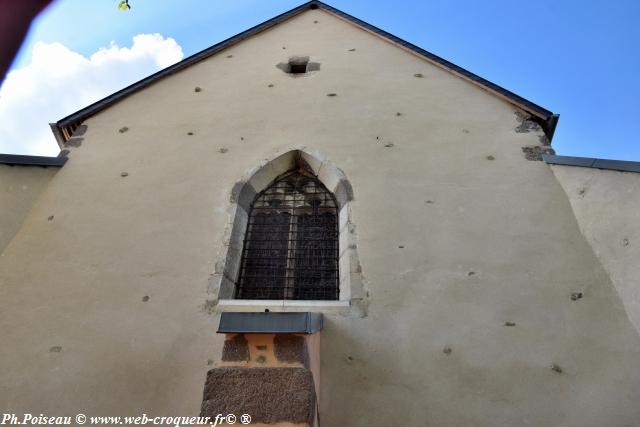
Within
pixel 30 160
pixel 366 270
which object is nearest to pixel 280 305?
pixel 366 270

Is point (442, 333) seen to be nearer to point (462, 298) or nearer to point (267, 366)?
point (462, 298)

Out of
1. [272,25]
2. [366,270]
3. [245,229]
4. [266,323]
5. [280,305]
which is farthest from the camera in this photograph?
[272,25]

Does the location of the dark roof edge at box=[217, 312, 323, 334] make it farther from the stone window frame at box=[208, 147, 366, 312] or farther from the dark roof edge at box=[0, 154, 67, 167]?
the dark roof edge at box=[0, 154, 67, 167]

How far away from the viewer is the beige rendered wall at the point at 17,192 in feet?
13.0

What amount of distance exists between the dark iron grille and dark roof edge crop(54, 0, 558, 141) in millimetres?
2198

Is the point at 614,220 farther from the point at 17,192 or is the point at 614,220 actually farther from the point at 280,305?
the point at 17,192

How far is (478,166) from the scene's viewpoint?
165 inches

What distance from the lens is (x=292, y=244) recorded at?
3.97 metres

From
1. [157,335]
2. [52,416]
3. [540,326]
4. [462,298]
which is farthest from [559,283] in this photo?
[52,416]

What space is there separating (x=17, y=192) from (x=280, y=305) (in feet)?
8.86

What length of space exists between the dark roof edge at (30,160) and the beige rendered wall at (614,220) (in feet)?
15.1

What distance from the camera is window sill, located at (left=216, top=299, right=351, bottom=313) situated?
3.25m

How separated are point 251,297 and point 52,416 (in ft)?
4.82

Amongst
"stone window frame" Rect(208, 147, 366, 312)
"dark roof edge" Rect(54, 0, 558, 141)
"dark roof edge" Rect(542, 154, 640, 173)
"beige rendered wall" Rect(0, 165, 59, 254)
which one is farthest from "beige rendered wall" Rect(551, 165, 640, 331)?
"beige rendered wall" Rect(0, 165, 59, 254)
